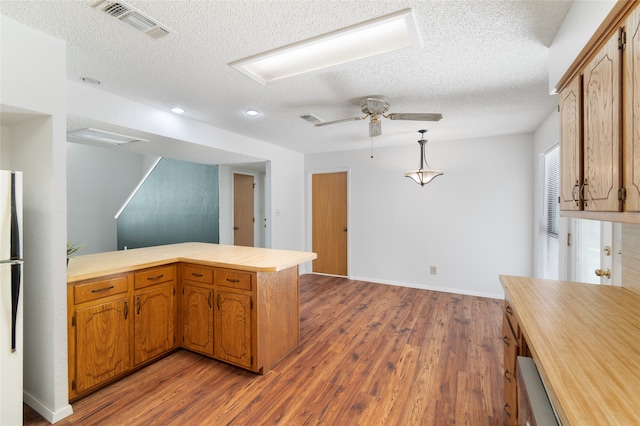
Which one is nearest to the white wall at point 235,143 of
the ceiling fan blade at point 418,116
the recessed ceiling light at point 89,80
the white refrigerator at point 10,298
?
the recessed ceiling light at point 89,80

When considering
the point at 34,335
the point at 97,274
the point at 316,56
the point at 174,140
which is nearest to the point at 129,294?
the point at 97,274

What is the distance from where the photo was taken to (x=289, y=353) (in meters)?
2.62

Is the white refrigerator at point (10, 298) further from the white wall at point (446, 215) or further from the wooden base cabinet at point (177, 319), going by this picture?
the white wall at point (446, 215)

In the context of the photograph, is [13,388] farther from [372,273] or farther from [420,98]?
[372,273]

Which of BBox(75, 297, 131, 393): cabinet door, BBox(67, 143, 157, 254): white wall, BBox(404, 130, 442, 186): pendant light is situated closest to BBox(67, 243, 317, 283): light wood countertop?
BBox(75, 297, 131, 393): cabinet door

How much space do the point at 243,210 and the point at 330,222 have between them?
185 cm

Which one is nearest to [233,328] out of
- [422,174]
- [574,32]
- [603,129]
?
[603,129]

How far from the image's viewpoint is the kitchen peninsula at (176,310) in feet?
6.54

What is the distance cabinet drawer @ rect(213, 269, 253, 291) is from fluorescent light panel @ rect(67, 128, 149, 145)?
187 centimetres

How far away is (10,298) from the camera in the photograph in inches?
62.7

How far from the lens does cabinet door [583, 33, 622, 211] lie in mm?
1100

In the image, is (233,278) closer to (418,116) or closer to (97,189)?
(418,116)

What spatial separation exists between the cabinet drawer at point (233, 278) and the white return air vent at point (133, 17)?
166 centimetres

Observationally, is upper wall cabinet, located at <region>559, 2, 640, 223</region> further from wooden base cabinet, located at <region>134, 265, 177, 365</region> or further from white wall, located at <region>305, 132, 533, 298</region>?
wooden base cabinet, located at <region>134, 265, 177, 365</region>
